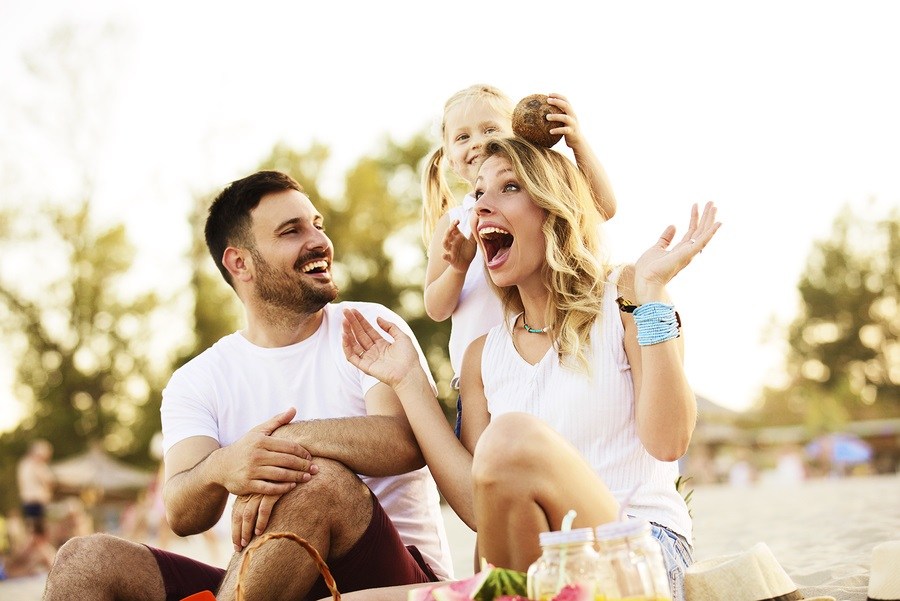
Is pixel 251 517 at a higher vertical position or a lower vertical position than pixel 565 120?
lower

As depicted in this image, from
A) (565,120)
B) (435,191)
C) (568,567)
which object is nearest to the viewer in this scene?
(568,567)

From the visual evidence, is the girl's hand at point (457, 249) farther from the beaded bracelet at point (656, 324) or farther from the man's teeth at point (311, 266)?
the beaded bracelet at point (656, 324)

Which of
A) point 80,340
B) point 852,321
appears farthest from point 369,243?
point 852,321

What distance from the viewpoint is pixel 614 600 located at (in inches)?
82.6

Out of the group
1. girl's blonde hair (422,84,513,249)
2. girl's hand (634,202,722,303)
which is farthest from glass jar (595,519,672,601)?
girl's blonde hair (422,84,513,249)

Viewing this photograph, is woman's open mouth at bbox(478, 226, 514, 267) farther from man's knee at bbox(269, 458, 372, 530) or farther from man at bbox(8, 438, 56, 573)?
man at bbox(8, 438, 56, 573)

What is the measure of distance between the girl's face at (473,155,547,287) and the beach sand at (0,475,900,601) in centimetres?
222

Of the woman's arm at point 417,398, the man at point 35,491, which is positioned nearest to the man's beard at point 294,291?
the woman's arm at point 417,398

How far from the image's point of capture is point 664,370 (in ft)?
9.49

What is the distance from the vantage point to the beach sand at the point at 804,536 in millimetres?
5387

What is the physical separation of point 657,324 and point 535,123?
46.4 inches

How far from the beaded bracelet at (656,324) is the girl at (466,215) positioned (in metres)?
1.09

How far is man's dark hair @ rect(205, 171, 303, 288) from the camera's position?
14.9 ft

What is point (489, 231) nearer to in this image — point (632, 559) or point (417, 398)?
point (417, 398)
